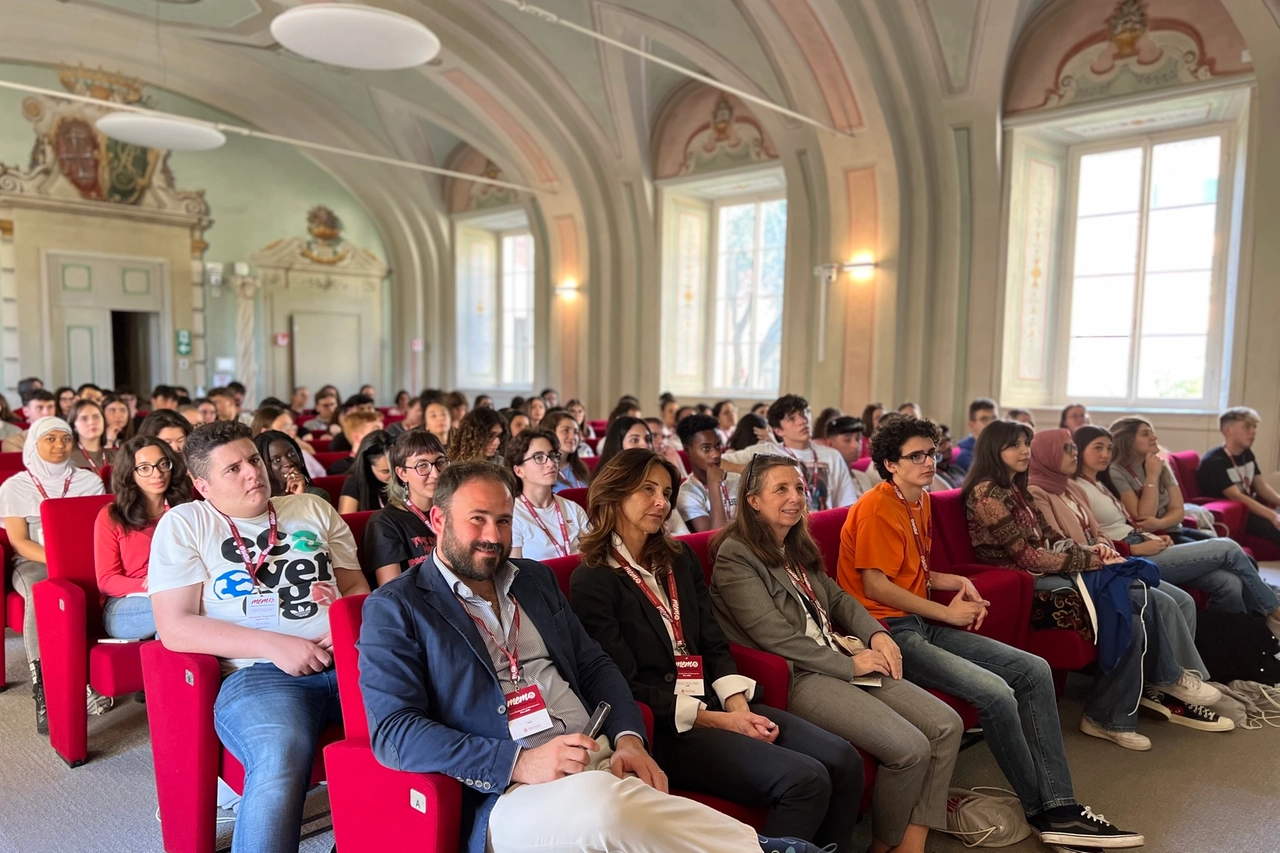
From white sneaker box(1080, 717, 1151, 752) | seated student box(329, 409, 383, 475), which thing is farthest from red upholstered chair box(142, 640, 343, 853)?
white sneaker box(1080, 717, 1151, 752)

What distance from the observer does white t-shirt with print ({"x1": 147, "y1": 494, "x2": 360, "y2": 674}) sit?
8.27 feet

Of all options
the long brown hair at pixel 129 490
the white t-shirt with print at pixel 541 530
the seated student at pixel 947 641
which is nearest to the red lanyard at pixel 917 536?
the seated student at pixel 947 641

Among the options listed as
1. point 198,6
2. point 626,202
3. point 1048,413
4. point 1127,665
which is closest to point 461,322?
point 626,202

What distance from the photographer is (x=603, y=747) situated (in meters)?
2.07

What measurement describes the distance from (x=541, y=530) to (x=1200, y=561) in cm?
315

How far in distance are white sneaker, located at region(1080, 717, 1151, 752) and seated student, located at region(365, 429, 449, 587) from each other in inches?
104

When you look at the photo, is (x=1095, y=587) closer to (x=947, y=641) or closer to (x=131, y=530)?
(x=947, y=641)

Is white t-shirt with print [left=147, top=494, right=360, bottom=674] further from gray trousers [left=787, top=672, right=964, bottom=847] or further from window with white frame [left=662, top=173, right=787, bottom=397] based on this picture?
window with white frame [left=662, top=173, right=787, bottom=397]

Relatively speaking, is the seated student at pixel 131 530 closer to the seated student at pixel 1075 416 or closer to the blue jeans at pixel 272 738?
the blue jeans at pixel 272 738

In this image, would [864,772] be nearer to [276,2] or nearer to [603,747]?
[603,747]

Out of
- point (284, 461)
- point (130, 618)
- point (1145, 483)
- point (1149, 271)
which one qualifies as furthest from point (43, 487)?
point (1149, 271)

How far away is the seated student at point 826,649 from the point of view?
2.52m

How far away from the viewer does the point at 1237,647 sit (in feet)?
13.4

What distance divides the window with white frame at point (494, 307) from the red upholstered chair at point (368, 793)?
1311 centimetres
